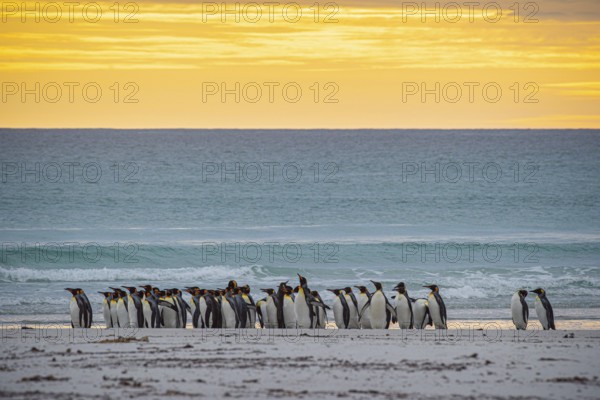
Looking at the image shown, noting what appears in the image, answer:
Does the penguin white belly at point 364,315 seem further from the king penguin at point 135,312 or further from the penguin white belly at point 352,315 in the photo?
the king penguin at point 135,312

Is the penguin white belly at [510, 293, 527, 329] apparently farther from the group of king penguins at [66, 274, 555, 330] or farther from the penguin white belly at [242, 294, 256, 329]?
the penguin white belly at [242, 294, 256, 329]

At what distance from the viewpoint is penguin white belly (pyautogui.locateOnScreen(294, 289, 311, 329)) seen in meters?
15.0

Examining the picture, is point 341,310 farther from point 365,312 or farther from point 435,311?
point 435,311

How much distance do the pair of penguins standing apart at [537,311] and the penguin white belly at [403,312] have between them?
1.74m

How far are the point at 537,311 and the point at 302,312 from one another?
146 inches

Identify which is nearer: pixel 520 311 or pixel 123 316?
pixel 123 316

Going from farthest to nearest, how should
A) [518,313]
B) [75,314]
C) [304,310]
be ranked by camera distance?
1. [75,314]
2. [518,313]
3. [304,310]

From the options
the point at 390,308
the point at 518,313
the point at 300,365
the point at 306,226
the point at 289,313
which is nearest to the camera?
the point at 300,365

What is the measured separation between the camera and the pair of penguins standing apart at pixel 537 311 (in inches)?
591

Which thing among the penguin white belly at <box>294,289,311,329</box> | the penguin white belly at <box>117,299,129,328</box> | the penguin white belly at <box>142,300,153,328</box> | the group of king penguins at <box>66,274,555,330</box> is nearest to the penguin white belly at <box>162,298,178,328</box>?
the group of king penguins at <box>66,274,555,330</box>

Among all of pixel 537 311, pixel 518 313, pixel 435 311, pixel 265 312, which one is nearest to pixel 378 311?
pixel 435 311

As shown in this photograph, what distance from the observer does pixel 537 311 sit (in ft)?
50.0

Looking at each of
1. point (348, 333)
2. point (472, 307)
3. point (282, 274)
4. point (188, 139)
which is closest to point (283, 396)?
point (348, 333)

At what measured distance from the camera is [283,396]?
879 centimetres
